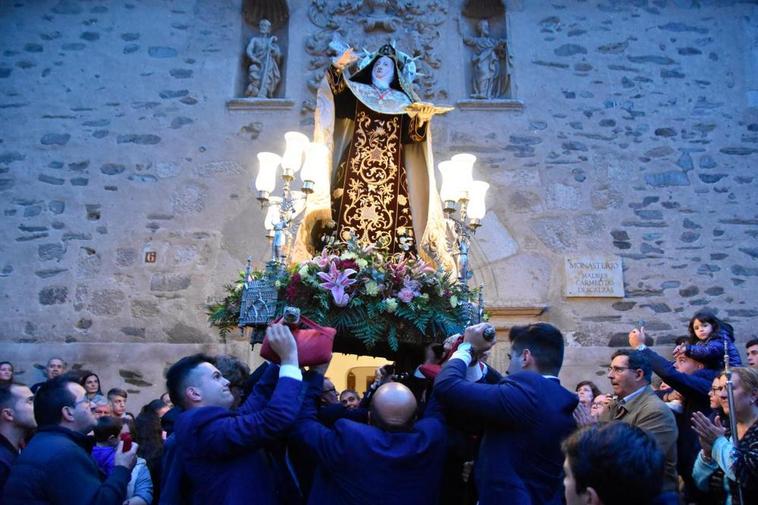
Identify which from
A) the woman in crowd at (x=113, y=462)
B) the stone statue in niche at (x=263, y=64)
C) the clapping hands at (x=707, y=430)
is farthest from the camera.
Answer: the stone statue in niche at (x=263, y=64)

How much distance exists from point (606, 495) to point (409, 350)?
2.22 meters

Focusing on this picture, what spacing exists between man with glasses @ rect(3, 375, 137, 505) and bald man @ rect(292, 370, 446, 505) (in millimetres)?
800

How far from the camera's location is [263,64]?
8.08 meters

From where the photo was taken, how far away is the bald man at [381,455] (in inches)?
99.7

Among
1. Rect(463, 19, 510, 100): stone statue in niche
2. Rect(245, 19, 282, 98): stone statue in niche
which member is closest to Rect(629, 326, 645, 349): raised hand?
Rect(463, 19, 510, 100): stone statue in niche

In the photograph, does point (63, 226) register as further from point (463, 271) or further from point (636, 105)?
point (636, 105)

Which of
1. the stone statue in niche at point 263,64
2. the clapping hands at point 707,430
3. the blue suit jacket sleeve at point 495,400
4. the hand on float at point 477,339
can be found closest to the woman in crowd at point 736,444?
the clapping hands at point 707,430

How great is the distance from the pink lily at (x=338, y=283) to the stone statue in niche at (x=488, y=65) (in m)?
5.04

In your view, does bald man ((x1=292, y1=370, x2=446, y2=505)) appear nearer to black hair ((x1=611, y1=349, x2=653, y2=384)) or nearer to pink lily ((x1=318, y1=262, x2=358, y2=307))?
pink lily ((x1=318, y1=262, x2=358, y2=307))

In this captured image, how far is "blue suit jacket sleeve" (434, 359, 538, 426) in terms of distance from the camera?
8.29 ft

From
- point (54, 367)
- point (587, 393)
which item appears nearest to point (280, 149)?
point (54, 367)

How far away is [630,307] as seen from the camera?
7.18m

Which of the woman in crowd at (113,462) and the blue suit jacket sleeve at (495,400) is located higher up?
the blue suit jacket sleeve at (495,400)

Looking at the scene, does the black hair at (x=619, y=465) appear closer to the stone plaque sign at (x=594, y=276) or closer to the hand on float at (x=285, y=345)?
the hand on float at (x=285, y=345)
